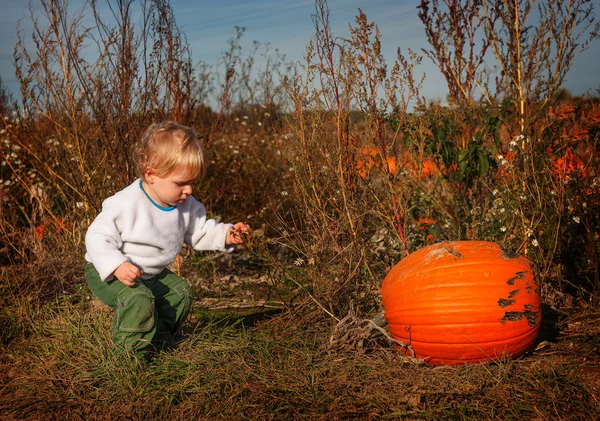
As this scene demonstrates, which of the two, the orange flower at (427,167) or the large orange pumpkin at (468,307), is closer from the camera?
the large orange pumpkin at (468,307)

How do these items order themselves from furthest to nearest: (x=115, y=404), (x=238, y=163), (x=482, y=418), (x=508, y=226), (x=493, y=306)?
1. (x=238, y=163)
2. (x=508, y=226)
3. (x=493, y=306)
4. (x=115, y=404)
5. (x=482, y=418)

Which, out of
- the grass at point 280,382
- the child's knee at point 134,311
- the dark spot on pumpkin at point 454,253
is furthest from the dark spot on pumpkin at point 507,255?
the child's knee at point 134,311

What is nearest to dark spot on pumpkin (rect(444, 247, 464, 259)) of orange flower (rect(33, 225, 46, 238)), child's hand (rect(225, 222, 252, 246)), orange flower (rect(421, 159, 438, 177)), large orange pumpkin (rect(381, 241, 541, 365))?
large orange pumpkin (rect(381, 241, 541, 365))

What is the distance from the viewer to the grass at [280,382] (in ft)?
8.34

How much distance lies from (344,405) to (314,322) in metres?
0.98

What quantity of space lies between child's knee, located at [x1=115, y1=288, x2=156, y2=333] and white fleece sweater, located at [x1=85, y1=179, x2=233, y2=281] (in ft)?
0.51

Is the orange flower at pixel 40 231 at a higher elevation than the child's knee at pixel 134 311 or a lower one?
higher

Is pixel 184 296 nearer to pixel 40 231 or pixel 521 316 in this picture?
pixel 521 316

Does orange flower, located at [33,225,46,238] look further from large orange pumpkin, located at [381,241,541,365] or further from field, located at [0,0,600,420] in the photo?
large orange pumpkin, located at [381,241,541,365]

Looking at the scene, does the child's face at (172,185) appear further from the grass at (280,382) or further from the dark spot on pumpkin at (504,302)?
the dark spot on pumpkin at (504,302)

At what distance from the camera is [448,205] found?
4566 mm

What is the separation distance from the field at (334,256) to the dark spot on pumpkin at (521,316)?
21 cm

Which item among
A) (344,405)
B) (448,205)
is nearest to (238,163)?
(448,205)

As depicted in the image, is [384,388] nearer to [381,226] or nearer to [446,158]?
[381,226]
